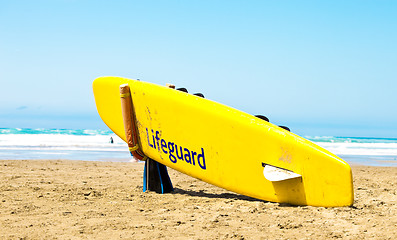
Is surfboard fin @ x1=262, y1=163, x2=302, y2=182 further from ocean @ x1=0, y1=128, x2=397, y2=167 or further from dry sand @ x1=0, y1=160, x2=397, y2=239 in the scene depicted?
ocean @ x1=0, y1=128, x2=397, y2=167

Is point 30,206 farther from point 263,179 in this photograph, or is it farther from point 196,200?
point 263,179

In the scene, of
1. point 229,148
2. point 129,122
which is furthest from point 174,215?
point 129,122

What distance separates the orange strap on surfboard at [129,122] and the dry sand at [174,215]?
464mm

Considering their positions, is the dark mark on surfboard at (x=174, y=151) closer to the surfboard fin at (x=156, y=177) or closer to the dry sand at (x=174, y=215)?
the surfboard fin at (x=156, y=177)

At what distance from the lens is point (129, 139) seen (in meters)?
4.18

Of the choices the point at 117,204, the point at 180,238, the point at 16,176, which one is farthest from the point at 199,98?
the point at 16,176

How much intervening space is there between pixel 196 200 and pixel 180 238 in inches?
51.1

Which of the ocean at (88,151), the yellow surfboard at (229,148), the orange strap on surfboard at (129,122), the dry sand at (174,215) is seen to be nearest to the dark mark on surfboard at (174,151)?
the yellow surfboard at (229,148)

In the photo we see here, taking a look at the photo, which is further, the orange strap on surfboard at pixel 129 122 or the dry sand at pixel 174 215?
the orange strap on surfboard at pixel 129 122

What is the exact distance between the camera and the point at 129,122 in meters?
4.15

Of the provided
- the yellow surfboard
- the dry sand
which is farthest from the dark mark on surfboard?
the dry sand

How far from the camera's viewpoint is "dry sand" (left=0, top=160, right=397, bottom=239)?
2.62 metres

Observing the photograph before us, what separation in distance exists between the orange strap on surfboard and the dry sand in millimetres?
464

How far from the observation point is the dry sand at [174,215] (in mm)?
2617
